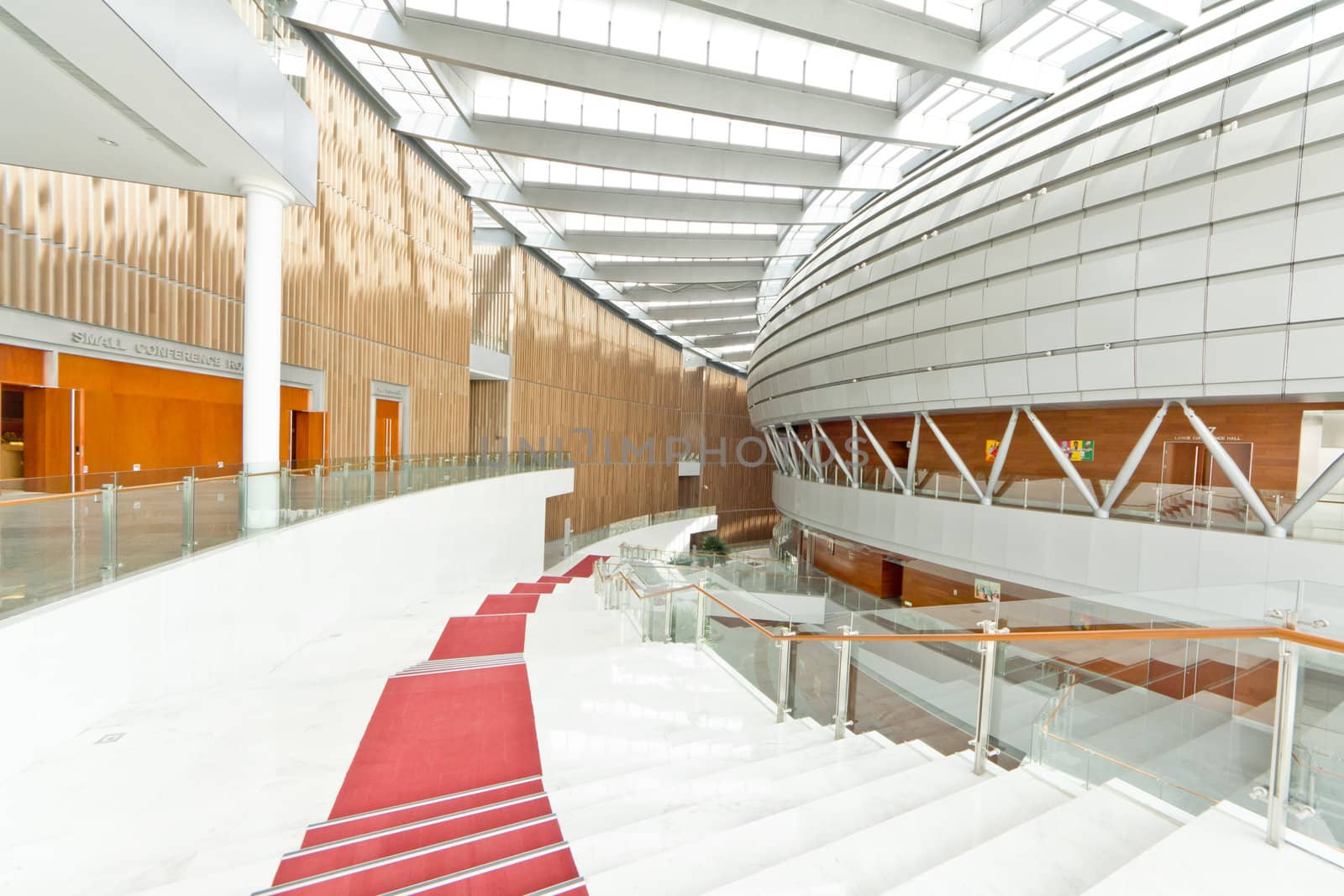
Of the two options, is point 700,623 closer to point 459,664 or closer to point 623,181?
point 459,664

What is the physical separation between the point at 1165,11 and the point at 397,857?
1372 cm

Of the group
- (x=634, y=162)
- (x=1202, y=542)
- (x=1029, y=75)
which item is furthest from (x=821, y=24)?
(x=1202, y=542)

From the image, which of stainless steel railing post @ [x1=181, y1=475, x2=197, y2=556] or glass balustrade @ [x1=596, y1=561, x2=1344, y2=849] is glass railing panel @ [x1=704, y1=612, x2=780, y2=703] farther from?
stainless steel railing post @ [x1=181, y1=475, x2=197, y2=556]

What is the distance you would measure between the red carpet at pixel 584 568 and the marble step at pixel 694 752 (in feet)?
61.0

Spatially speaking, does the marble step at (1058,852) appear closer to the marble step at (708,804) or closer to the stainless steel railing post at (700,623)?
the marble step at (708,804)

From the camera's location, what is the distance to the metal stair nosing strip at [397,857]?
2.67 m

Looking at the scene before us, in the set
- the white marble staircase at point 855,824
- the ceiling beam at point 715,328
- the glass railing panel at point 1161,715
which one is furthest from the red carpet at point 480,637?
the ceiling beam at point 715,328

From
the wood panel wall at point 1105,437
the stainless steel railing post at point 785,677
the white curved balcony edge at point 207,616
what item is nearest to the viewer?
the white curved balcony edge at point 207,616

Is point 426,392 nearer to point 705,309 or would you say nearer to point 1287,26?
point 705,309

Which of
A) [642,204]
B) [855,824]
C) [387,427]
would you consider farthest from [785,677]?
[642,204]

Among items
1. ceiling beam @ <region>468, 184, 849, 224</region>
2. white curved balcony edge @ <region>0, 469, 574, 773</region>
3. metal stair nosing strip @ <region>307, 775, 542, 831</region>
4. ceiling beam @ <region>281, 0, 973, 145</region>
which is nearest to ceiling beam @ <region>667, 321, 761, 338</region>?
ceiling beam @ <region>468, 184, 849, 224</region>

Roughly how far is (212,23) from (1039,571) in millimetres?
13845

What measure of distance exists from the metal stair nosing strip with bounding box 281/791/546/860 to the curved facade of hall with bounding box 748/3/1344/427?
1079 centimetres

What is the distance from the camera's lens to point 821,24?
9508 mm
